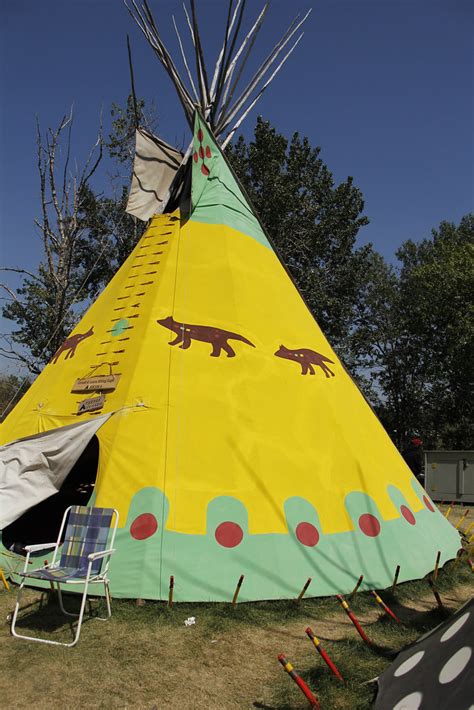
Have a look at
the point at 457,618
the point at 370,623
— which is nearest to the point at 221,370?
the point at 370,623

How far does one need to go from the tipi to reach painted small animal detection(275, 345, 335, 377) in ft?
0.09

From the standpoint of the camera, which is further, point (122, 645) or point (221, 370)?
point (221, 370)

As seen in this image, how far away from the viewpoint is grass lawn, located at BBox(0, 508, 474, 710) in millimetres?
3586

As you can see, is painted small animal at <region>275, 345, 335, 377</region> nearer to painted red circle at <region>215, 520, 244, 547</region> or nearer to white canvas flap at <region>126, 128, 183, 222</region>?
painted red circle at <region>215, 520, 244, 547</region>

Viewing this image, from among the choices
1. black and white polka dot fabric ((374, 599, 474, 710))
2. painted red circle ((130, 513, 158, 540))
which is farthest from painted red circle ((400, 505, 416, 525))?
black and white polka dot fabric ((374, 599, 474, 710))

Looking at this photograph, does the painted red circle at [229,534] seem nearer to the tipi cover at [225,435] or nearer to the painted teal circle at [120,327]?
the tipi cover at [225,435]

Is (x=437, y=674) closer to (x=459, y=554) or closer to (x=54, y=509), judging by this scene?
(x=459, y=554)

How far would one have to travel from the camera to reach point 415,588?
5828mm

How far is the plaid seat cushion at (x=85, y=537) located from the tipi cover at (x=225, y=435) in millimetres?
282

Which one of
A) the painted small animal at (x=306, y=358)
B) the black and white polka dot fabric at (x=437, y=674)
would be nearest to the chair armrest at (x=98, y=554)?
the black and white polka dot fabric at (x=437, y=674)

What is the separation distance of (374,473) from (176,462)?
95.7 inches

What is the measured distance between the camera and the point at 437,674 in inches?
102

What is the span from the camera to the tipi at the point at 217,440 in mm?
5340

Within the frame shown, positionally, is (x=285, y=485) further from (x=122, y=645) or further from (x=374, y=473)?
(x=122, y=645)
